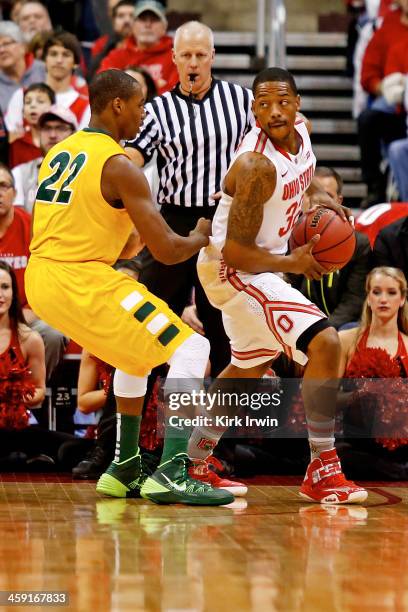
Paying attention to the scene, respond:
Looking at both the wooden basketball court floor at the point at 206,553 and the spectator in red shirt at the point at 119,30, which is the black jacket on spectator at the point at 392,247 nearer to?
the wooden basketball court floor at the point at 206,553

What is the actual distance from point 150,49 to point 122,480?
17.5ft

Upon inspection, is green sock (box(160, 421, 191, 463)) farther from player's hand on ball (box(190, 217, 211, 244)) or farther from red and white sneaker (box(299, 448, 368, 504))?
player's hand on ball (box(190, 217, 211, 244))

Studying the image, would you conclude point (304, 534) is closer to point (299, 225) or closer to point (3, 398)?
point (299, 225)

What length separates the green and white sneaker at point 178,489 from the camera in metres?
5.09

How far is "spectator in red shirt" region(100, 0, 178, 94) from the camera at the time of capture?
381 inches

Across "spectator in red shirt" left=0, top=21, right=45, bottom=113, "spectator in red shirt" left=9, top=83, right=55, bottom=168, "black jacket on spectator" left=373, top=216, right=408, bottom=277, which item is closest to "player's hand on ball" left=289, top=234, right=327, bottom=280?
"black jacket on spectator" left=373, top=216, right=408, bottom=277

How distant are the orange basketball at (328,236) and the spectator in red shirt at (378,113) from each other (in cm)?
426

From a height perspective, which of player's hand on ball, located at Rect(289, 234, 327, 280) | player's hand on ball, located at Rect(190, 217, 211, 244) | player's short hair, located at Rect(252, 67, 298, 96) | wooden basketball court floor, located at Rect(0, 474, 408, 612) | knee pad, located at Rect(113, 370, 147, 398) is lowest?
wooden basketball court floor, located at Rect(0, 474, 408, 612)

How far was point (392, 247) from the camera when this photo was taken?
7.33 metres

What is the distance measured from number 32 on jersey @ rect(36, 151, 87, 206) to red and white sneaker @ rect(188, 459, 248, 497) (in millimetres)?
1384

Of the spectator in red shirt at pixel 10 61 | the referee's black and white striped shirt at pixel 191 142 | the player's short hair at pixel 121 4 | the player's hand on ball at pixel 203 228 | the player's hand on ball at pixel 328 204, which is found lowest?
the player's hand on ball at pixel 203 228

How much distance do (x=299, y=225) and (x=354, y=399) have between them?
1431 millimetres

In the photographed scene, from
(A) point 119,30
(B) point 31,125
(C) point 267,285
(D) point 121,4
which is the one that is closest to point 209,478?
(C) point 267,285

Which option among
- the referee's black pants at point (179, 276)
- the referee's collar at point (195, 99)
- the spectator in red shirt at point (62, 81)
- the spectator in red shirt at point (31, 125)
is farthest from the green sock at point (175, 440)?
the spectator in red shirt at point (62, 81)
